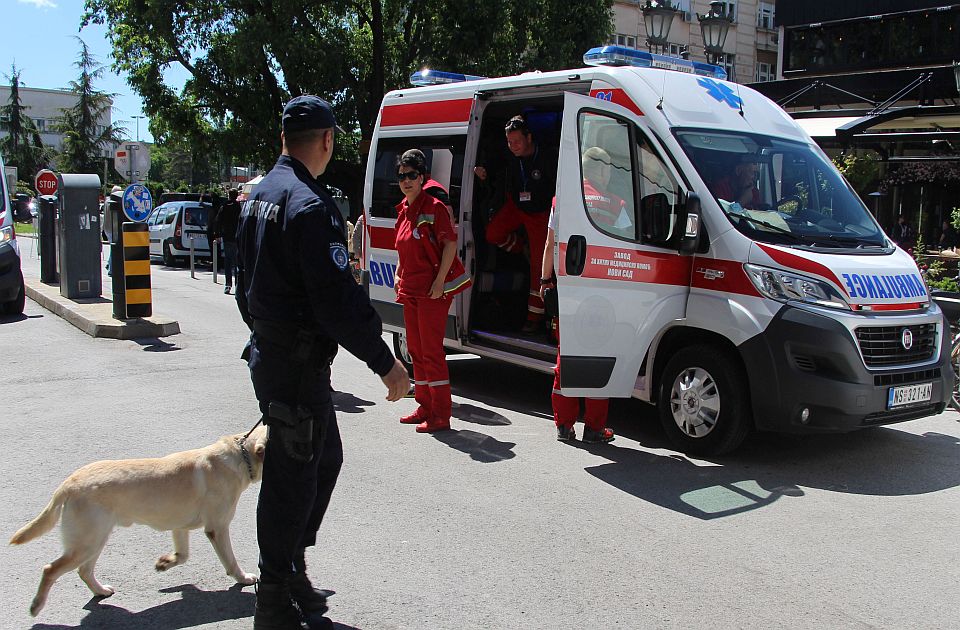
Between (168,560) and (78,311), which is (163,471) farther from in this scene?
(78,311)

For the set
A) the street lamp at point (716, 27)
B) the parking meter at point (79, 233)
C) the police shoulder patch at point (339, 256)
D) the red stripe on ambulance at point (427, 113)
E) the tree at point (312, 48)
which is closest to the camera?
the police shoulder patch at point (339, 256)

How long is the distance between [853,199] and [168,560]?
533 cm

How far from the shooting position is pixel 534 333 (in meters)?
8.20

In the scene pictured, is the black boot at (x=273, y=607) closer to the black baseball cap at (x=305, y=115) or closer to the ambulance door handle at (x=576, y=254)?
the black baseball cap at (x=305, y=115)

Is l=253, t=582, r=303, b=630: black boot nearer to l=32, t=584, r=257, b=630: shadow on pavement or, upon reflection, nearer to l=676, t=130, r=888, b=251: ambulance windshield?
l=32, t=584, r=257, b=630: shadow on pavement

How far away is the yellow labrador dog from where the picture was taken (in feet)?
11.2

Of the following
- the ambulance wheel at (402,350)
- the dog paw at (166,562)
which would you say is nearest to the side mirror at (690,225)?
the ambulance wheel at (402,350)

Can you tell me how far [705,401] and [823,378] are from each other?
0.80m

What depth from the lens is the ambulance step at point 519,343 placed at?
733cm

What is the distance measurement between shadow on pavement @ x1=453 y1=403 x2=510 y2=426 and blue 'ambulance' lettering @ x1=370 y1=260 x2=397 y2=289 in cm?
149

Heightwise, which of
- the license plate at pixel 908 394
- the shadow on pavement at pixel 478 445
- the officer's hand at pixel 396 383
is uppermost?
the officer's hand at pixel 396 383

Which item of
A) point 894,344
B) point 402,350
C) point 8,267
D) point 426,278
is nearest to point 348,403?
point 402,350

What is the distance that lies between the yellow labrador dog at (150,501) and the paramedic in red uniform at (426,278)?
309 cm

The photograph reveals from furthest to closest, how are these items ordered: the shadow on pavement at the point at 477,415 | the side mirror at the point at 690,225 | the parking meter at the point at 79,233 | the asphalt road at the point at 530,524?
1. the parking meter at the point at 79,233
2. the shadow on pavement at the point at 477,415
3. the side mirror at the point at 690,225
4. the asphalt road at the point at 530,524
